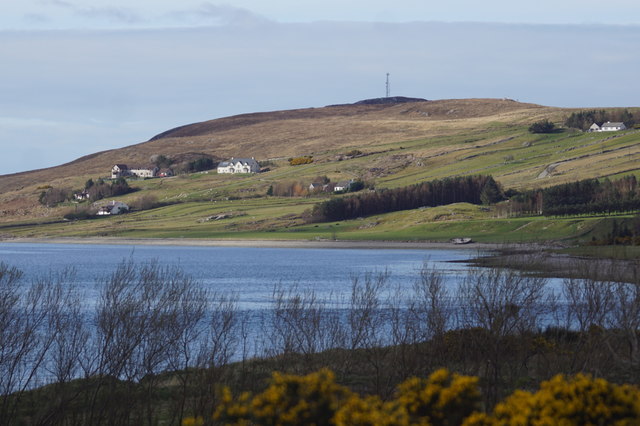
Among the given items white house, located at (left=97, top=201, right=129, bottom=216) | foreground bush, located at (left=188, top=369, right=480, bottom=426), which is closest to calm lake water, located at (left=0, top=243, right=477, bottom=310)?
foreground bush, located at (left=188, top=369, right=480, bottom=426)

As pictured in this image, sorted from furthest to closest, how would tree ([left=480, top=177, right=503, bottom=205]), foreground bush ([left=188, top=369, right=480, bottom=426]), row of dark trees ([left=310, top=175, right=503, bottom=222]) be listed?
row of dark trees ([left=310, top=175, right=503, bottom=222])
tree ([left=480, top=177, right=503, bottom=205])
foreground bush ([left=188, top=369, right=480, bottom=426])

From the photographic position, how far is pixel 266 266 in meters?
97.2

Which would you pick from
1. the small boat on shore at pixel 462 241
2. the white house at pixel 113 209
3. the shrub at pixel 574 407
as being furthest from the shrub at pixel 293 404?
the white house at pixel 113 209

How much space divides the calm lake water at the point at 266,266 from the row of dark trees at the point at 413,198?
2276 cm

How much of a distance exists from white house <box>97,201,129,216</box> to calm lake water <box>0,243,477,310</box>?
157ft

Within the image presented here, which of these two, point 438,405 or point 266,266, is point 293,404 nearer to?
point 438,405

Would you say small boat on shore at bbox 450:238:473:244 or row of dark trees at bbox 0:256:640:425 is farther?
small boat on shore at bbox 450:238:473:244

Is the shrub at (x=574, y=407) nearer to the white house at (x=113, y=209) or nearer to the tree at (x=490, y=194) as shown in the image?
the tree at (x=490, y=194)

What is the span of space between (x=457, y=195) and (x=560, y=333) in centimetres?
13505

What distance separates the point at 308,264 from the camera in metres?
98.4

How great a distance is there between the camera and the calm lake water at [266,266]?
219 ft

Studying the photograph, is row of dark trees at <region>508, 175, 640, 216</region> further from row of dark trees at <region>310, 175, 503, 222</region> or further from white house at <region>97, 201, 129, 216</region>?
white house at <region>97, 201, 129, 216</region>

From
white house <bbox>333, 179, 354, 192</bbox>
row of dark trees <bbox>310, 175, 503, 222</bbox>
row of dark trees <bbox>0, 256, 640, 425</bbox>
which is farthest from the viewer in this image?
white house <bbox>333, 179, 354, 192</bbox>

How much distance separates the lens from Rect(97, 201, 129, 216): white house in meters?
193
